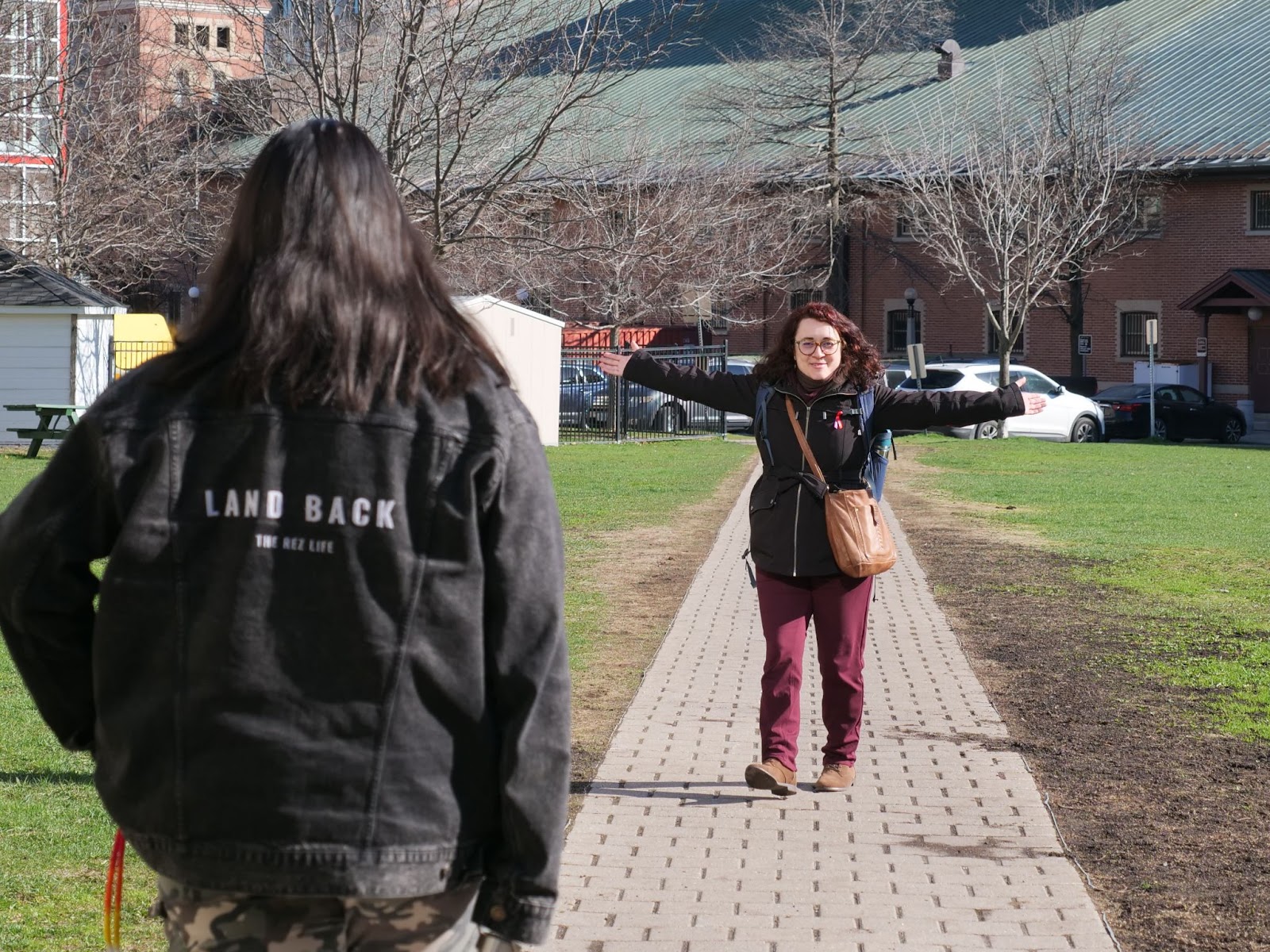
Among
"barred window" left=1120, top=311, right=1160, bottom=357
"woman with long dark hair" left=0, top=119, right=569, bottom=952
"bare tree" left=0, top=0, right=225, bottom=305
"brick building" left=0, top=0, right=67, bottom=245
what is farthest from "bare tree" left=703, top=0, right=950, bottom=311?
"woman with long dark hair" left=0, top=119, right=569, bottom=952

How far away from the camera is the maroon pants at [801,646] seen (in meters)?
5.79

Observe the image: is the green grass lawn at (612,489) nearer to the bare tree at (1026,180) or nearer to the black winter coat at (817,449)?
the black winter coat at (817,449)

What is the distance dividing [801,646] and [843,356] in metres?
1.09

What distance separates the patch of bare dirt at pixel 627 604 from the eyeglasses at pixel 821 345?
5.95 ft

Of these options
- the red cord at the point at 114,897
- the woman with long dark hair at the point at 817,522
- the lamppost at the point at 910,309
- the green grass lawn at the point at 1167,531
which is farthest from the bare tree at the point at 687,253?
the red cord at the point at 114,897

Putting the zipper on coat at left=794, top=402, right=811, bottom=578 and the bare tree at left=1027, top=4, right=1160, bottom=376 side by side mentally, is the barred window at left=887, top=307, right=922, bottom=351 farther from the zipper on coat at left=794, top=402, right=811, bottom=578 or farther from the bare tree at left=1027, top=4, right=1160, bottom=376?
the zipper on coat at left=794, top=402, right=811, bottom=578

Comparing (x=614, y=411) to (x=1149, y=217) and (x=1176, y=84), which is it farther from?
(x=1176, y=84)

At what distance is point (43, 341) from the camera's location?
85.7 feet

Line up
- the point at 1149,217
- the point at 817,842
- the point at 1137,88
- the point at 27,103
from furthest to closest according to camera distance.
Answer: the point at 1137,88 → the point at 1149,217 → the point at 27,103 → the point at 817,842

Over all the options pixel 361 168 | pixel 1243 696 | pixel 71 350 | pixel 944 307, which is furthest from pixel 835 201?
pixel 361 168

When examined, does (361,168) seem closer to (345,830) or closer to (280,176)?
(280,176)

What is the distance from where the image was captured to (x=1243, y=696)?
25.6 feet

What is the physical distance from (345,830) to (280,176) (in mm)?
894

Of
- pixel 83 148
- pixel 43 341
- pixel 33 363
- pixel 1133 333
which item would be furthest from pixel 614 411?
pixel 1133 333
